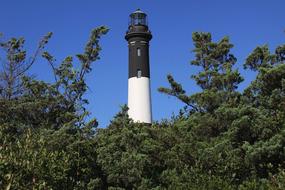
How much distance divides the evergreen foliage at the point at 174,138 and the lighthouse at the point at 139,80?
7.89 m

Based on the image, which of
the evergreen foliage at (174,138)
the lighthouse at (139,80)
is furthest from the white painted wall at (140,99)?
the evergreen foliage at (174,138)

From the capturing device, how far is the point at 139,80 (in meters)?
40.6

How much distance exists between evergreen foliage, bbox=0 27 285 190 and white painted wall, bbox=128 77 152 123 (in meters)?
7.77

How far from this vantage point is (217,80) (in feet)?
96.0

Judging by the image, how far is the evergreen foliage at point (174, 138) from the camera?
2166 cm

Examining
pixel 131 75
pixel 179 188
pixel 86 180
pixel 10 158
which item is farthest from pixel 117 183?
pixel 131 75

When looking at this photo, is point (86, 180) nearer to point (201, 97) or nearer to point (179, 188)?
point (179, 188)

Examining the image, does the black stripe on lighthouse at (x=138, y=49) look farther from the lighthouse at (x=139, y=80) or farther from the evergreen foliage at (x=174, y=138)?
the evergreen foliage at (x=174, y=138)

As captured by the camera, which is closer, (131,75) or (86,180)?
(86,180)

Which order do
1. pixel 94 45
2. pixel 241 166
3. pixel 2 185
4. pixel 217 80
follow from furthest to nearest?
pixel 94 45, pixel 217 80, pixel 241 166, pixel 2 185

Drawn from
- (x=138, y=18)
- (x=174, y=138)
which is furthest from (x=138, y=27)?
(x=174, y=138)

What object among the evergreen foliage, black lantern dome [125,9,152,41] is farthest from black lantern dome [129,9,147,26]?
the evergreen foliage

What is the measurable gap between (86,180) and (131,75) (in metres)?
16.4

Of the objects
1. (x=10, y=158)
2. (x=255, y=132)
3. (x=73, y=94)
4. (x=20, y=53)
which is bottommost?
(x=10, y=158)
